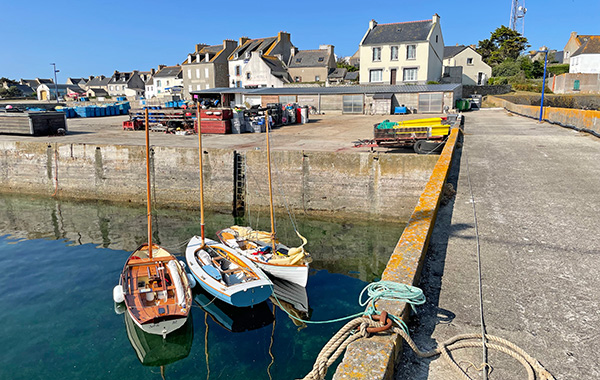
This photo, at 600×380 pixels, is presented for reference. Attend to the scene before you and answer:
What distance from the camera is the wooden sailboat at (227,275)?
1075 cm

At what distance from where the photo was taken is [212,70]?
70375 mm

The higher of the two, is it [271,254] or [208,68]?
[208,68]

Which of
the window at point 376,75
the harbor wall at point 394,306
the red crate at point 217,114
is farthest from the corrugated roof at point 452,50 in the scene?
the harbor wall at point 394,306

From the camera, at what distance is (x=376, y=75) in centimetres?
5347

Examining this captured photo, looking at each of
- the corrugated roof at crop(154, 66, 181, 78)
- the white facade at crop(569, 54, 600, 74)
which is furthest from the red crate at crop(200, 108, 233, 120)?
the corrugated roof at crop(154, 66, 181, 78)

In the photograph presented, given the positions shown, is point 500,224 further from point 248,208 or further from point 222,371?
point 248,208

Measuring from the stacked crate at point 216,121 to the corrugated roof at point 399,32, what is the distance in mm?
30233

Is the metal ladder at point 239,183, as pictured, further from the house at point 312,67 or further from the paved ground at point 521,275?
the house at point 312,67

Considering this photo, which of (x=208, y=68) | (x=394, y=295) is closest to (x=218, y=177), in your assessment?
(x=394, y=295)

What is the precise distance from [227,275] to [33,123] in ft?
77.4

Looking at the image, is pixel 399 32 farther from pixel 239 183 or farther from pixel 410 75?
pixel 239 183

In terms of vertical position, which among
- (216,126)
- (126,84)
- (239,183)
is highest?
(126,84)

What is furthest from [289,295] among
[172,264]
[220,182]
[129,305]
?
[220,182]

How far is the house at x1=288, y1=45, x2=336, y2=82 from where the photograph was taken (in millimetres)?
65938
